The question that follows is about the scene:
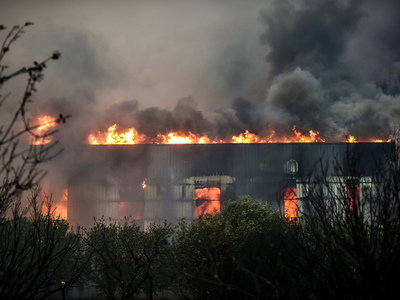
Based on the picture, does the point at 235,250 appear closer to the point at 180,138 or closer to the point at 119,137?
the point at 119,137

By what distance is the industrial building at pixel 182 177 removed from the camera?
5059 centimetres

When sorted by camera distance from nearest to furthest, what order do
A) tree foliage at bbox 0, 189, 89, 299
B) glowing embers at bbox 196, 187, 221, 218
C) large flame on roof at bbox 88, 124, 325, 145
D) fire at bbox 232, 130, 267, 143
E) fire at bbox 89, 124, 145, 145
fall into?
1. tree foliage at bbox 0, 189, 89, 299
2. glowing embers at bbox 196, 187, 221, 218
3. fire at bbox 89, 124, 145, 145
4. large flame on roof at bbox 88, 124, 325, 145
5. fire at bbox 232, 130, 267, 143

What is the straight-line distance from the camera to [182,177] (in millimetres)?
51344

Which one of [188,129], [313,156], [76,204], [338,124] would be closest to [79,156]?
[76,204]

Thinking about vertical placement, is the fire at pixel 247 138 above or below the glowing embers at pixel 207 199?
above

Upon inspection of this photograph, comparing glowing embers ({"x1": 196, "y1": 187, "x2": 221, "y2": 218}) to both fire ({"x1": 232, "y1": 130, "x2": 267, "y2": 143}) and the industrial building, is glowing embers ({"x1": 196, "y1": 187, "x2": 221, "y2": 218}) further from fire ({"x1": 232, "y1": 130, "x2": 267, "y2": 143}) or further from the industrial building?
fire ({"x1": 232, "y1": 130, "x2": 267, "y2": 143})

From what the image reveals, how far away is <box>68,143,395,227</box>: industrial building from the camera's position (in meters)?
50.6

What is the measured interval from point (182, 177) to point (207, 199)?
3.83 metres

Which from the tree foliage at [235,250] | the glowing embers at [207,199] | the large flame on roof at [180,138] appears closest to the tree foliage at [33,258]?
the tree foliage at [235,250]

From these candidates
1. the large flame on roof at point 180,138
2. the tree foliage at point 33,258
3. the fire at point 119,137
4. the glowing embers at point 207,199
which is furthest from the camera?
the large flame on roof at point 180,138

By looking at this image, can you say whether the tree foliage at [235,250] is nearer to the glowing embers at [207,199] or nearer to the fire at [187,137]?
the glowing embers at [207,199]

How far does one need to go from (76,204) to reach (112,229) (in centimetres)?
1551

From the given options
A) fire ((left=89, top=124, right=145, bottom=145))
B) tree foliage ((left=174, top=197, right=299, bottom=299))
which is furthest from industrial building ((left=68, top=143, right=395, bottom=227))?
tree foliage ((left=174, top=197, right=299, bottom=299))

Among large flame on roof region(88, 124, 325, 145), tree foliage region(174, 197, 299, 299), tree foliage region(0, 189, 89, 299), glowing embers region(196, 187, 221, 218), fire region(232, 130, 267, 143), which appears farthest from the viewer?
fire region(232, 130, 267, 143)
